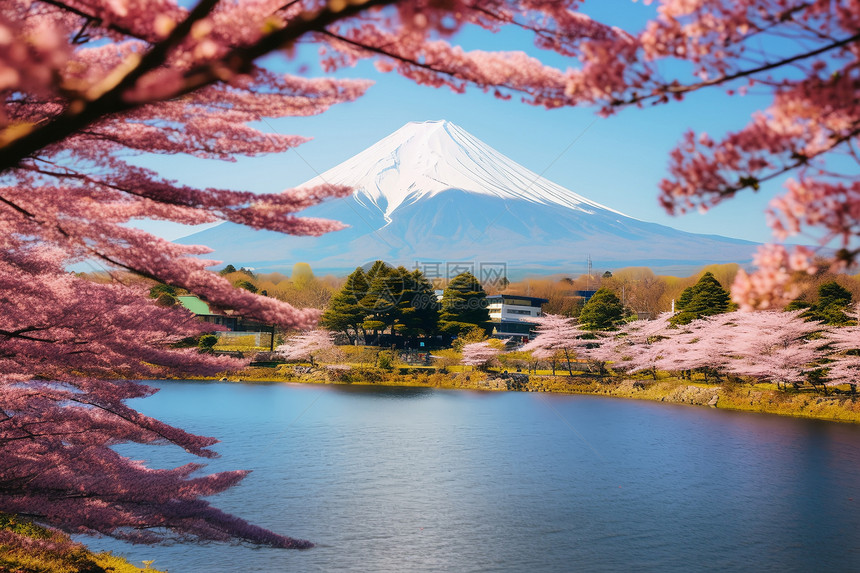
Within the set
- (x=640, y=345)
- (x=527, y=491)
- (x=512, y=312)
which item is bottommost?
(x=527, y=491)

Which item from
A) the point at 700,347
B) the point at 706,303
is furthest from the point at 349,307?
the point at 706,303

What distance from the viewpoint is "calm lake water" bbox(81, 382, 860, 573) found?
11523 millimetres

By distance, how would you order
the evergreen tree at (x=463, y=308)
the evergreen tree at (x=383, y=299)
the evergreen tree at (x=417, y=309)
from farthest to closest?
the evergreen tree at (x=463, y=308) → the evergreen tree at (x=417, y=309) → the evergreen tree at (x=383, y=299)

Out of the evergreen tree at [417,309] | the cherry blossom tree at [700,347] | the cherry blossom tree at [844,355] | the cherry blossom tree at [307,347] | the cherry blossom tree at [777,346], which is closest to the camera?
the cherry blossom tree at [844,355]

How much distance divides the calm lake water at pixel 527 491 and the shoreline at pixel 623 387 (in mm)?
A: 2645

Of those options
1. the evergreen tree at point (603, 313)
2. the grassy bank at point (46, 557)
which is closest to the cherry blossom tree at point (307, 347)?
the evergreen tree at point (603, 313)

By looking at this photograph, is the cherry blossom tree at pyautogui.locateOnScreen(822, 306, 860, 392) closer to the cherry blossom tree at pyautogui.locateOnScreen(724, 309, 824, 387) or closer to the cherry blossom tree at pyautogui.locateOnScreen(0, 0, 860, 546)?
the cherry blossom tree at pyautogui.locateOnScreen(724, 309, 824, 387)

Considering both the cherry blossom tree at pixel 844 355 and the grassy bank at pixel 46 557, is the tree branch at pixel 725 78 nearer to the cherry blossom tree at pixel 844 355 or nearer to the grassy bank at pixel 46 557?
the grassy bank at pixel 46 557

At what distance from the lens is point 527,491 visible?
1593cm

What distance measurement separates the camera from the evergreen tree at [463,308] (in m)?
49.5

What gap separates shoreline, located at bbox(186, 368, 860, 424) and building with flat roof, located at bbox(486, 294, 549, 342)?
99.8ft

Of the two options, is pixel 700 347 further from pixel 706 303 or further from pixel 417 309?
pixel 417 309

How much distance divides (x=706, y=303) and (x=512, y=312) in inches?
1378

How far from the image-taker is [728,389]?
34750 mm
